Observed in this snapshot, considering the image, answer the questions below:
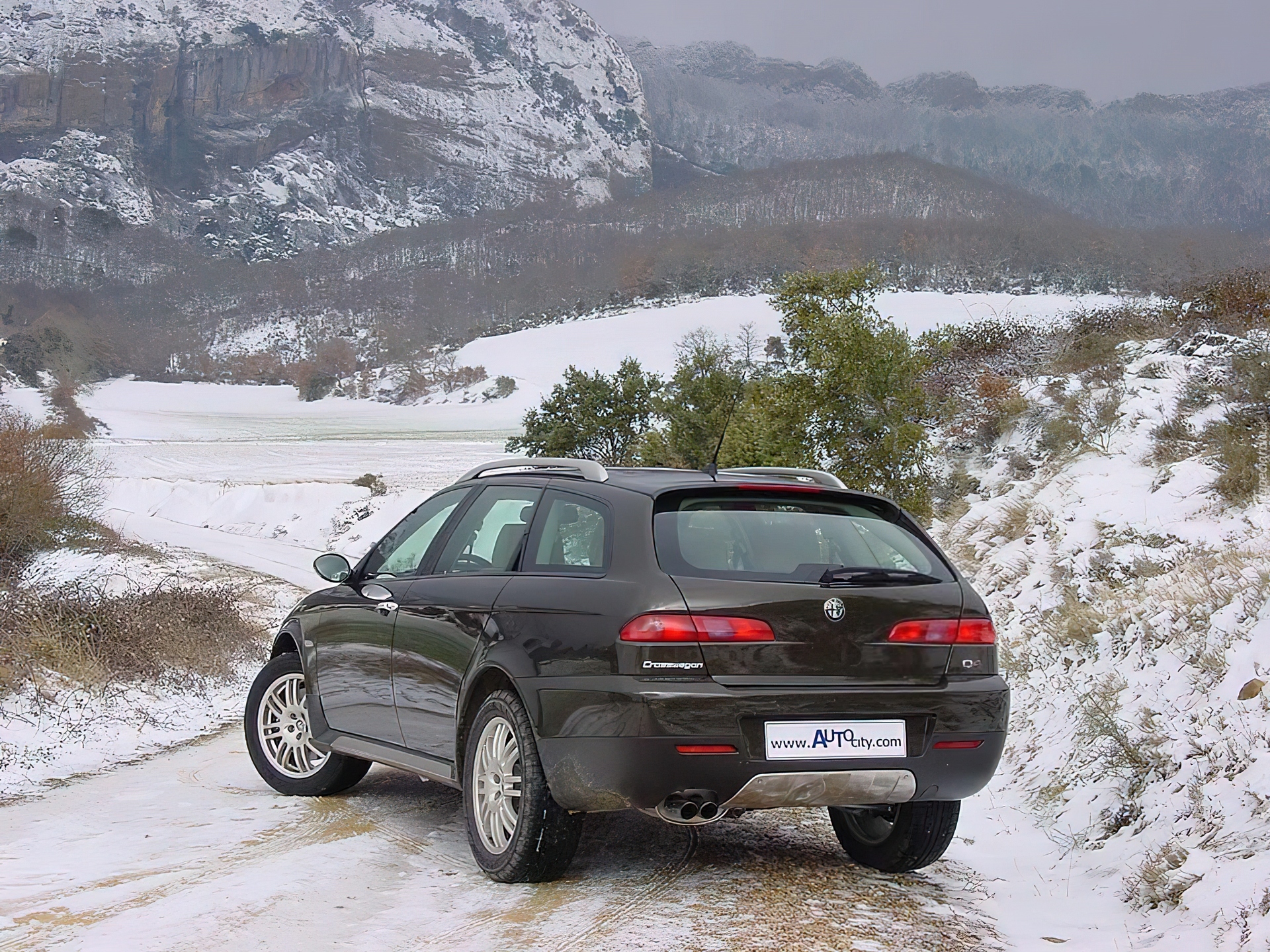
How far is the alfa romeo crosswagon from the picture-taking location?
4.28m

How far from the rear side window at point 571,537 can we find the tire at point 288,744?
2.13 metres

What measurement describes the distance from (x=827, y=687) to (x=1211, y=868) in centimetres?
144

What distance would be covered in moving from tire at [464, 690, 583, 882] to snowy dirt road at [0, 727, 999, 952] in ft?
0.35

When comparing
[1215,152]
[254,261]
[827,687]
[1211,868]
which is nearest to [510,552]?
[827,687]

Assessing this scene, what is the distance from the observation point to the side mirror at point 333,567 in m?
6.14

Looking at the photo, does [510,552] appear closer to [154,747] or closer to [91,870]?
[91,870]

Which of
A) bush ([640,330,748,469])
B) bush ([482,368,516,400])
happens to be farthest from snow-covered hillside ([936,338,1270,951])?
bush ([482,368,516,400])

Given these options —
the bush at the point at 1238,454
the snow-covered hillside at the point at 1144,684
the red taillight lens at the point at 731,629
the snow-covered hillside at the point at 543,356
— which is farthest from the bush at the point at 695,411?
the snow-covered hillside at the point at 543,356

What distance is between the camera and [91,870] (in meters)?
4.92

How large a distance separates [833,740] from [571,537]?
1295 millimetres

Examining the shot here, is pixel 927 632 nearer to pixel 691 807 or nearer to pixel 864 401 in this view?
pixel 691 807

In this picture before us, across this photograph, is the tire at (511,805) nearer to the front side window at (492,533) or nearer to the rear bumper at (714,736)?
the rear bumper at (714,736)

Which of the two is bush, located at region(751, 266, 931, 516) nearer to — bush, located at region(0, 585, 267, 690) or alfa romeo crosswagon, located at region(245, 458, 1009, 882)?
bush, located at region(0, 585, 267, 690)

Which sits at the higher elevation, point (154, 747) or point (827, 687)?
point (827, 687)
